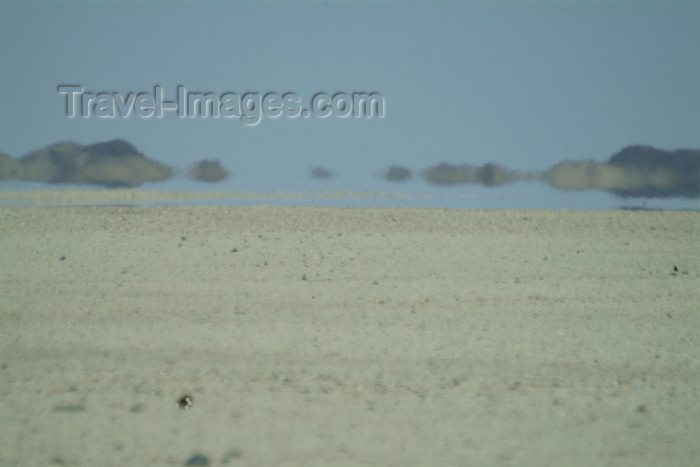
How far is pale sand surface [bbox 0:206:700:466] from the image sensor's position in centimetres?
284

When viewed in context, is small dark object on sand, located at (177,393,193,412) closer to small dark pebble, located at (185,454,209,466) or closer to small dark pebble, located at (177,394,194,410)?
small dark pebble, located at (177,394,194,410)

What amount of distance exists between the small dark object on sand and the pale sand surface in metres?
0.06

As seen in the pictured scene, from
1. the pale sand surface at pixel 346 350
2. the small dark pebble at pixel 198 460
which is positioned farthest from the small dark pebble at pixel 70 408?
the small dark pebble at pixel 198 460

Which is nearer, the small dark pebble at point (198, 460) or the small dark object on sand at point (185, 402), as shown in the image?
the small dark pebble at point (198, 460)

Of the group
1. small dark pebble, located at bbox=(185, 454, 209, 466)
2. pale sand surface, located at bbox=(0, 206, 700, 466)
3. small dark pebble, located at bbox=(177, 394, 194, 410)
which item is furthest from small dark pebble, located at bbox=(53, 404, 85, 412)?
small dark pebble, located at bbox=(185, 454, 209, 466)

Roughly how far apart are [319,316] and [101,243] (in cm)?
409

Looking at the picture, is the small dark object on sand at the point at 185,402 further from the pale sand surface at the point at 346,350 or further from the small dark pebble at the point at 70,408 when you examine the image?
the small dark pebble at the point at 70,408

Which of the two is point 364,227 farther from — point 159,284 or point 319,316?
point 319,316

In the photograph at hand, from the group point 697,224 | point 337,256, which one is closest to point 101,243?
point 337,256

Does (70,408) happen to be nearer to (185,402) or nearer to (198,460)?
(185,402)

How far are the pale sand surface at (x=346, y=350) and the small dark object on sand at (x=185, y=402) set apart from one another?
58mm

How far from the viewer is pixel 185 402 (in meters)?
3.17

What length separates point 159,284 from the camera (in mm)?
6008

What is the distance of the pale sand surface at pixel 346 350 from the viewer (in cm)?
284
